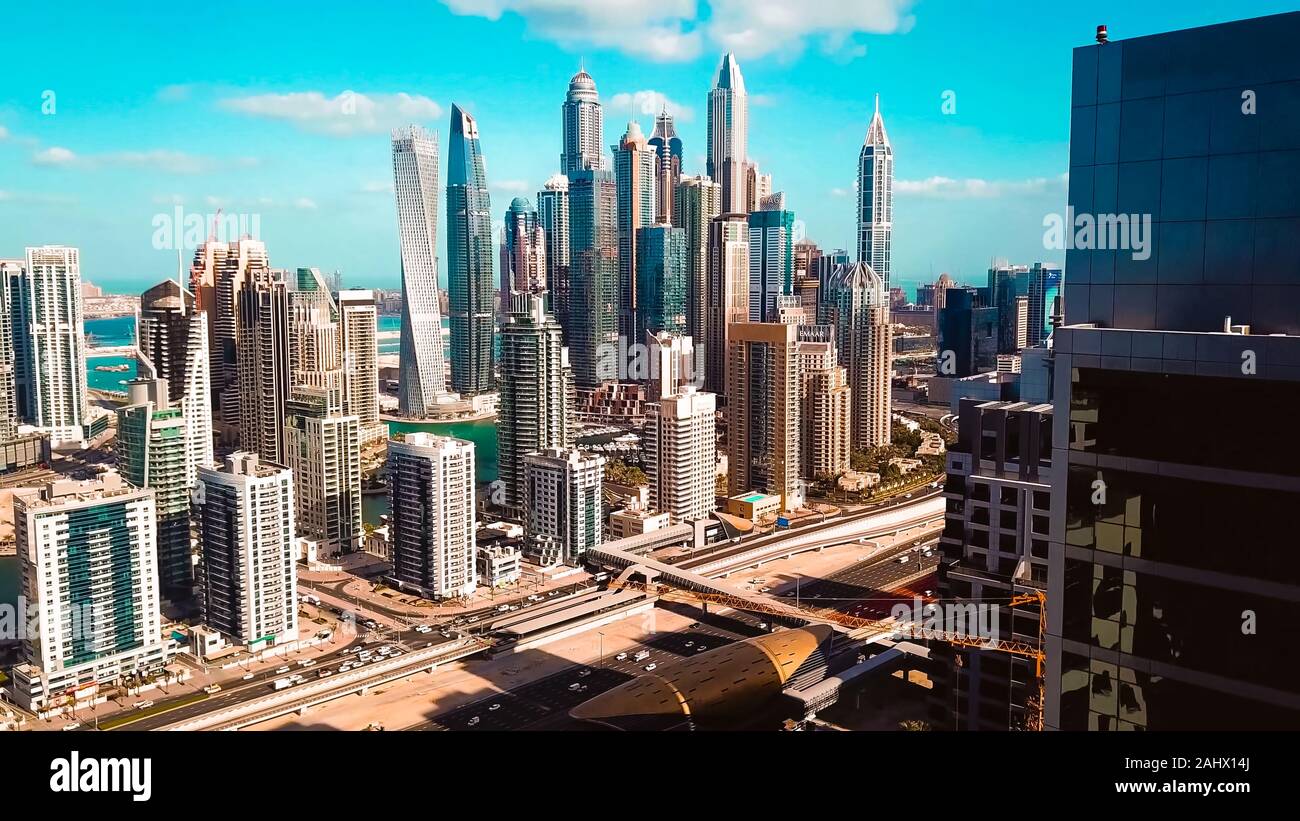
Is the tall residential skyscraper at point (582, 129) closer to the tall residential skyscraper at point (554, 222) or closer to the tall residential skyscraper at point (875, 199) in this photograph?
the tall residential skyscraper at point (554, 222)

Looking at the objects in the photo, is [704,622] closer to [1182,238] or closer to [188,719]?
[188,719]

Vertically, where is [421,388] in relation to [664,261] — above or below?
below

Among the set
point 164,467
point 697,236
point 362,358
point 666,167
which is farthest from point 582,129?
point 164,467

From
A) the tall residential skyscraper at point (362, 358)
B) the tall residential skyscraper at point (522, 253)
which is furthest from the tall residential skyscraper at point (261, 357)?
the tall residential skyscraper at point (522, 253)

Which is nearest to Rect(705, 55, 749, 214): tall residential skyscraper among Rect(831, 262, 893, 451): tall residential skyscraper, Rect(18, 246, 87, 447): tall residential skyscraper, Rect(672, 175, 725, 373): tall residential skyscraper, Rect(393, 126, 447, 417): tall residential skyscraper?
Rect(672, 175, 725, 373): tall residential skyscraper

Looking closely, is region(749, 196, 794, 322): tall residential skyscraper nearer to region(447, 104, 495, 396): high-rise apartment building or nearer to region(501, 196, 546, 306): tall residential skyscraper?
region(501, 196, 546, 306): tall residential skyscraper

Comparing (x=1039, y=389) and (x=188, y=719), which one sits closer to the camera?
(x=1039, y=389)

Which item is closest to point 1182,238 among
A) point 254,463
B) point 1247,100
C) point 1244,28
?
point 1247,100

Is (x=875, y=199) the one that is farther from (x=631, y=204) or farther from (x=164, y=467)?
(x=164, y=467)
